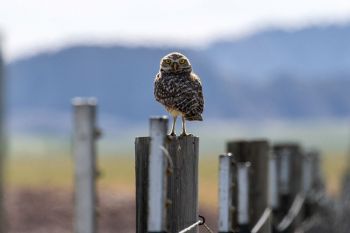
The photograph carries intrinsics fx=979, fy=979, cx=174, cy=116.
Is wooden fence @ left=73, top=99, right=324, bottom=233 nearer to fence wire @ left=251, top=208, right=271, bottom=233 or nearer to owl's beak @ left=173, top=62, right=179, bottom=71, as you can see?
fence wire @ left=251, top=208, right=271, bottom=233

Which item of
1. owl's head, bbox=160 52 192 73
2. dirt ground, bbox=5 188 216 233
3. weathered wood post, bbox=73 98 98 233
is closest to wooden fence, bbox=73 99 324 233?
weathered wood post, bbox=73 98 98 233

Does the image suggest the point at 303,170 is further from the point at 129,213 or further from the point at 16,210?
the point at 16,210

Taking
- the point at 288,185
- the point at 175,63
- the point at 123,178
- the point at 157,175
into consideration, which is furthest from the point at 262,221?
the point at 123,178

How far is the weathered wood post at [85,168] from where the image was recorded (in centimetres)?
278

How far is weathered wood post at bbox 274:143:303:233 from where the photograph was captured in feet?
25.6

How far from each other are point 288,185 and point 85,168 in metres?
5.70

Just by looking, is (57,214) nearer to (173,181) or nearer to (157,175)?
(173,181)

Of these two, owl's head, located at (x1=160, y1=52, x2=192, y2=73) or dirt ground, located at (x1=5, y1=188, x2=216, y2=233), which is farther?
dirt ground, located at (x1=5, y1=188, x2=216, y2=233)

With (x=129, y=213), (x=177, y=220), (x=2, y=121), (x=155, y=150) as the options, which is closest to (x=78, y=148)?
(x=155, y=150)

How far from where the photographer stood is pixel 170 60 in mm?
5320

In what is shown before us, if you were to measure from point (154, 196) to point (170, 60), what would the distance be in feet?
7.05

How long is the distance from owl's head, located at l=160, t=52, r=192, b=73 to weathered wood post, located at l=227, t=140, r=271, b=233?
92cm

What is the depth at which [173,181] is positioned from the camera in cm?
389

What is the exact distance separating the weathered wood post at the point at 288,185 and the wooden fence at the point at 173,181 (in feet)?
0.67
